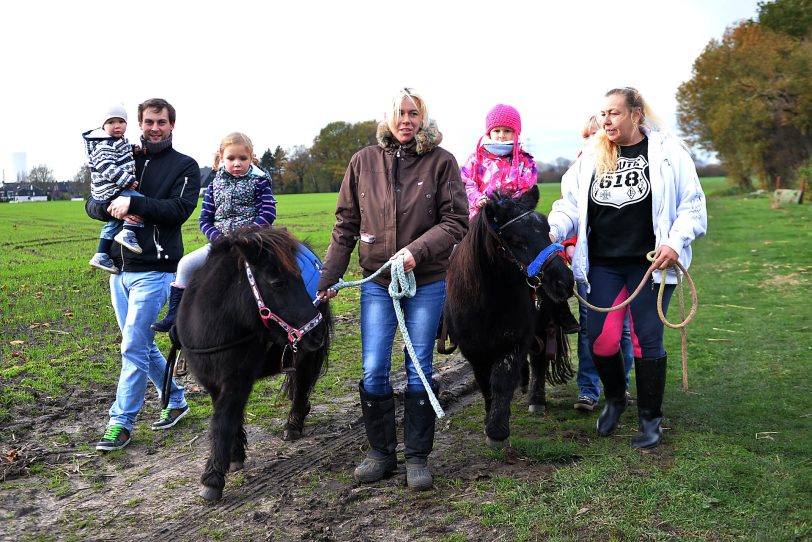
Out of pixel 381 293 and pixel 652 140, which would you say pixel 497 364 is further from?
pixel 652 140

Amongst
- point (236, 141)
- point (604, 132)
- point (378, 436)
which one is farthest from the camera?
point (236, 141)

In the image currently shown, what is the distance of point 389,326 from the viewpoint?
428 cm

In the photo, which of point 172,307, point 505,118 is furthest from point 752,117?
point 172,307

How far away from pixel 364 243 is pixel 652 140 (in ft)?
6.80

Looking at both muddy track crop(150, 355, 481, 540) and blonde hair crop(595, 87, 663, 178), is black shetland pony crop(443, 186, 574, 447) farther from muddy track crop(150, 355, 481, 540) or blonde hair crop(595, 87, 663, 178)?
muddy track crop(150, 355, 481, 540)

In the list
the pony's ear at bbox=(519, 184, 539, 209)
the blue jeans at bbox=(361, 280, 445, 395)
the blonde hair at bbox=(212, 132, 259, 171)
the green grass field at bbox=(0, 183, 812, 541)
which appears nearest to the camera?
the green grass field at bbox=(0, 183, 812, 541)

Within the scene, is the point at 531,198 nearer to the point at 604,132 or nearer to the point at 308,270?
the point at 604,132

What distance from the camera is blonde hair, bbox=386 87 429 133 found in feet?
13.3

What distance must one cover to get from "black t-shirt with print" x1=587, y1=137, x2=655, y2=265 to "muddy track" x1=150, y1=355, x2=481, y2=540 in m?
2.07

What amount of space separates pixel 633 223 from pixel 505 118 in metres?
1.67

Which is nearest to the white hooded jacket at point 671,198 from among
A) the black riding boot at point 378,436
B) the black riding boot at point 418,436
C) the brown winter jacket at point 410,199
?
the brown winter jacket at point 410,199

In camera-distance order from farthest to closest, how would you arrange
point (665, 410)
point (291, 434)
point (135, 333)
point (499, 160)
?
point (499, 160)
point (665, 410)
point (291, 434)
point (135, 333)

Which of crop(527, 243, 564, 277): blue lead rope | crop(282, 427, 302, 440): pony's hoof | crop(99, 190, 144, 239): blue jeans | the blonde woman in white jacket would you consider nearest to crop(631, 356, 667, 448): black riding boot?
the blonde woman in white jacket

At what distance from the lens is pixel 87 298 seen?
10.3 m
